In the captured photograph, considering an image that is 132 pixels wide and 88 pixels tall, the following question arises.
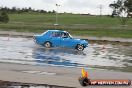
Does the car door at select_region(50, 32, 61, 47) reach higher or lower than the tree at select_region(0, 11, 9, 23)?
higher

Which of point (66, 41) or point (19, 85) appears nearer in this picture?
point (19, 85)

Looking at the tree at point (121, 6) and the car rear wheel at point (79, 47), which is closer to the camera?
the car rear wheel at point (79, 47)

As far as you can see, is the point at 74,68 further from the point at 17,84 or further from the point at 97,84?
the point at 97,84

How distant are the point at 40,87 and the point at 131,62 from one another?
13025 millimetres

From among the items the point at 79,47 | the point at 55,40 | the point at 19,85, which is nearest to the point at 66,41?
the point at 55,40

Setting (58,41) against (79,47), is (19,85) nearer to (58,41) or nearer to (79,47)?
(79,47)

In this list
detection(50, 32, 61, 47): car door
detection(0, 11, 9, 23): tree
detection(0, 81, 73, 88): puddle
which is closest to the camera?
detection(0, 81, 73, 88): puddle

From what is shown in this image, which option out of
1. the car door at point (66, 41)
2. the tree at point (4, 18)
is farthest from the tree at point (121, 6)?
the car door at point (66, 41)

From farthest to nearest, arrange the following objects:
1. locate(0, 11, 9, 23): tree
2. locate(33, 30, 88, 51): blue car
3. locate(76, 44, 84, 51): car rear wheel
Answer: locate(0, 11, 9, 23): tree < locate(33, 30, 88, 51): blue car < locate(76, 44, 84, 51): car rear wheel

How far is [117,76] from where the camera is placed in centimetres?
1939

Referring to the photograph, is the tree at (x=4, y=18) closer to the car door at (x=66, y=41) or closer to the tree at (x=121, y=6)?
the tree at (x=121, y=6)

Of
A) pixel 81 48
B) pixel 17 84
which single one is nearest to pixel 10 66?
pixel 17 84

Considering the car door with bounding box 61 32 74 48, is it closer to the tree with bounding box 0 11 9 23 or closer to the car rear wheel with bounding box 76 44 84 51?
the car rear wheel with bounding box 76 44 84 51

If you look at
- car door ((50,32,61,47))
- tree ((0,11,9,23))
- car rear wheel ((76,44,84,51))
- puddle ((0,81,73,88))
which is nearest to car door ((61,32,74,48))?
car door ((50,32,61,47))
